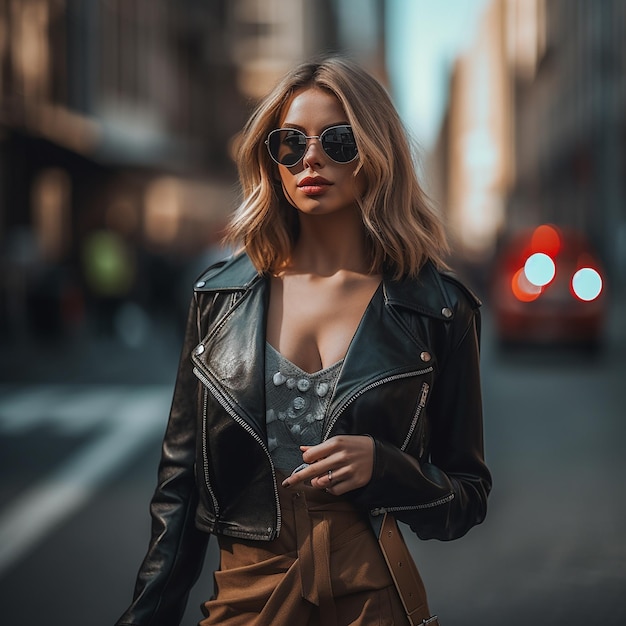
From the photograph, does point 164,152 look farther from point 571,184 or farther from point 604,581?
point 604,581

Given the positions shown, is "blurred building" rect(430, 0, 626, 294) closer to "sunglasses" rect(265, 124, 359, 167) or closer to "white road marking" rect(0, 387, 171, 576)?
"sunglasses" rect(265, 124, 359, 167)

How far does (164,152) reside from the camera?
33031 millimetres

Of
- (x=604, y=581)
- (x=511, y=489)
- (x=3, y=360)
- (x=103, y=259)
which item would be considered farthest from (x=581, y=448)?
(x=103, y=259)

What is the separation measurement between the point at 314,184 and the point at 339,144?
109mm

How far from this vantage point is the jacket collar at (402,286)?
2.54 m

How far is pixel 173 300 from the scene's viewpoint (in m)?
19.2

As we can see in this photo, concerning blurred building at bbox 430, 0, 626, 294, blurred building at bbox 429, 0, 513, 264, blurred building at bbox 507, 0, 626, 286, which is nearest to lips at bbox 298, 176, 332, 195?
blurred building at bbox 430, 0, 626, 294

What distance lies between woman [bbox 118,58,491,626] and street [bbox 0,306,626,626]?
249 cm

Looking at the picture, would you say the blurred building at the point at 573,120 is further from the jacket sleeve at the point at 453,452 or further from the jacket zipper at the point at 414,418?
the jacket zipper at the point at 414,418

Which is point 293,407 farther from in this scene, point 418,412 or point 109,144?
point 109,144

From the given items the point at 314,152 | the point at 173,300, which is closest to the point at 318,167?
the point at 314,152

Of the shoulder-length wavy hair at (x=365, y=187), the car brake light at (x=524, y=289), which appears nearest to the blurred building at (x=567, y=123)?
the shoulder-length wavy hair at (x=365, y=187)

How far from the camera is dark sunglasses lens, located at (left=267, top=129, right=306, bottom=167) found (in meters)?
2.55

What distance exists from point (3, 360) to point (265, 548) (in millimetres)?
14616
